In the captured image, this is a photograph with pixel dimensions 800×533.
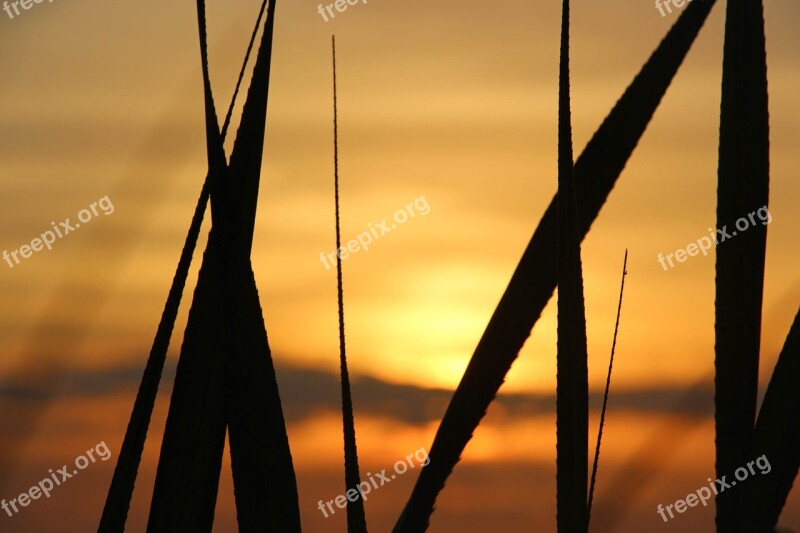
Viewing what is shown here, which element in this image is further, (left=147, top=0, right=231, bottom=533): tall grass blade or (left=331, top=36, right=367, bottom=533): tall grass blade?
(left=331, top=36, right=367, bottom=533): tall grass blade

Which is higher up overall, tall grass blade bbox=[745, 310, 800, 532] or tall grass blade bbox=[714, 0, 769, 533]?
tall grass blade bbox=[714, 0, 769, 533]

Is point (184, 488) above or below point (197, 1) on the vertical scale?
below

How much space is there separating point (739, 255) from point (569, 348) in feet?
0.57

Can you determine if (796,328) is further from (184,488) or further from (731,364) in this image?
(184,488)

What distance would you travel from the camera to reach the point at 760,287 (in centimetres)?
65

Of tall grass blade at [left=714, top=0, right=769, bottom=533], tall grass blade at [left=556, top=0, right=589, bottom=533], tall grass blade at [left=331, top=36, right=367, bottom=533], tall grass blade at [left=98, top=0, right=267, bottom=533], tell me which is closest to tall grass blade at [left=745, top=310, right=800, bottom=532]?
tall grass blade at [left=714, top=0, right=769, bottom=533]

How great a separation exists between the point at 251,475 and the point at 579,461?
0.76ft

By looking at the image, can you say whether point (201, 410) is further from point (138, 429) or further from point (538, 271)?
point (538, 271)

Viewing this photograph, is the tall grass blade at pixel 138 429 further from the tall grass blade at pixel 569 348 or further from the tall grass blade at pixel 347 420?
the tall grass blade at pixel 569 348

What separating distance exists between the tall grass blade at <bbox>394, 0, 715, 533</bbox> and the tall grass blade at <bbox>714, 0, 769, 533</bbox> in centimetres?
6

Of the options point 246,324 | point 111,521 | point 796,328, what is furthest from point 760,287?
point 111,521

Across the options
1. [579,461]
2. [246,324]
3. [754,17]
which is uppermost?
[754,17]

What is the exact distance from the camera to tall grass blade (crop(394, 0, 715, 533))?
64 centimetres

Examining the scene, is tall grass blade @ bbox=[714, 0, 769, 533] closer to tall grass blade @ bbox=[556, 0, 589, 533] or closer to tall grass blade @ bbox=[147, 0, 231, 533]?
tall grass blade @ bbox=[556, 0, 589, 533]
